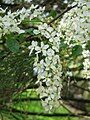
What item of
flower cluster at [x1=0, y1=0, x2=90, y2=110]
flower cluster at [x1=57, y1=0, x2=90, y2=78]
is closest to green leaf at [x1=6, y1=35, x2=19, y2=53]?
flower cluster at [x1=0, y1=0, x2=90, y2=110]

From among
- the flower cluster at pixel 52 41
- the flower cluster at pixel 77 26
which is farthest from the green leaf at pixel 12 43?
the flower cluster at pixel 77 26

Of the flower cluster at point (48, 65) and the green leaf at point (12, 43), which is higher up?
the green leaf at point (12, 43)

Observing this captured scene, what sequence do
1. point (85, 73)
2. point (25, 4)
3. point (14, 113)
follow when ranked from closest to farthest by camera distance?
point (85, 73) → point (25, 4) → point (14, 113)

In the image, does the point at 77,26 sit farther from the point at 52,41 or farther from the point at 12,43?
the point at 12,43

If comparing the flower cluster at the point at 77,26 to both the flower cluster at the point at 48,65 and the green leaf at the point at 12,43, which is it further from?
the green leaf at the point at 12,43

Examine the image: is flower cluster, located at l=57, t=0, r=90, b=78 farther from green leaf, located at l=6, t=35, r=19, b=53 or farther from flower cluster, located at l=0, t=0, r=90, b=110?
green leaf, located at l=6, t=35, r=19, b=53

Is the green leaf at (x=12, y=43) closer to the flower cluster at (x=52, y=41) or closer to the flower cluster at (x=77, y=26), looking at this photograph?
the flower cluster at (x=52, y=41)

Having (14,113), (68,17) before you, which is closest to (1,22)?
(68,17)

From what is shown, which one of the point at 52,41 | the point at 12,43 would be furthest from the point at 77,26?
the point at 12,43

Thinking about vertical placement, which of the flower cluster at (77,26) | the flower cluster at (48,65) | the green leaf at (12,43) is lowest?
the flower cluster at (48,65)

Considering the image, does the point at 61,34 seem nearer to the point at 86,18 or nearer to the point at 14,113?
the point at 86,18

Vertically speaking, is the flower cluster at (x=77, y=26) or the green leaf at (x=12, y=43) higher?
the flower cluster at (x=77, y=26)
